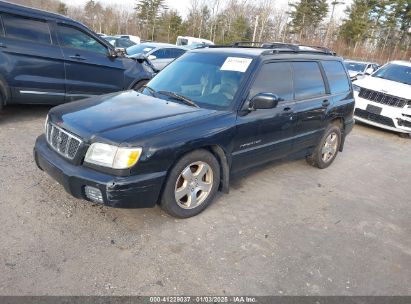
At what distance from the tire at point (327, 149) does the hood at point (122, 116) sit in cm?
248

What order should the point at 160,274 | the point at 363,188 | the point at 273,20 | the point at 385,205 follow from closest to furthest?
the point at 160,274 < the point at 385,205 < the point at 363,188 < the point at 273,20

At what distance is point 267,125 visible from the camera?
13.5 feet

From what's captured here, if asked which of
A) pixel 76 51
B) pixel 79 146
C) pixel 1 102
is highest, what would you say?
pixel 76 51

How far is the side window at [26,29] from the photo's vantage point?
5.74 metres

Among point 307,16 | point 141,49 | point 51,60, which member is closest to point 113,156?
point 51,60

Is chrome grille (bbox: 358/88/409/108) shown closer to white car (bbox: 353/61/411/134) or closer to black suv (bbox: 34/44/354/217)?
white car (bbox: 353/61/411/134)

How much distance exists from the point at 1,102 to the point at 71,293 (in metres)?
4.46

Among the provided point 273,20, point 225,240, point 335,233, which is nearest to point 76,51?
point 225,240

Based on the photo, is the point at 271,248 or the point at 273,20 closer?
the point at 271,248

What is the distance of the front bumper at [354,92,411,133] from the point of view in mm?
8258

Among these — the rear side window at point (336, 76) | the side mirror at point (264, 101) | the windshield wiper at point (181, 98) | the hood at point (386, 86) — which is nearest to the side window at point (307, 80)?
the rear side window at point (336, 76)

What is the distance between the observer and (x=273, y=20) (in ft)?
170

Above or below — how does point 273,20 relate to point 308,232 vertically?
above

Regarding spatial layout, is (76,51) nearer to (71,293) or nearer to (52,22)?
(52,22)
